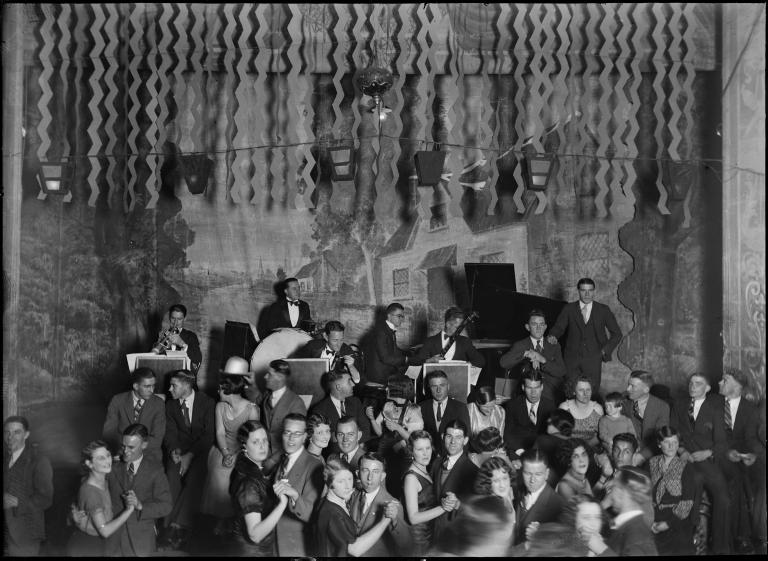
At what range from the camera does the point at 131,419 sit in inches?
358

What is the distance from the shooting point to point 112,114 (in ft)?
33.8

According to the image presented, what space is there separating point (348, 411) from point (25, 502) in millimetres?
2840

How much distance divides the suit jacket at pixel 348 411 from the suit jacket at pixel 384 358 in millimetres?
1294

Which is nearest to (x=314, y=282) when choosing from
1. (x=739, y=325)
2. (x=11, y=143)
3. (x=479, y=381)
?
(x=479, y=381)

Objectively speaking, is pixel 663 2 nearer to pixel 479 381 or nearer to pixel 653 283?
pixel 653 283

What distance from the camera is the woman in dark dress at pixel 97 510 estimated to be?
7.90 meters

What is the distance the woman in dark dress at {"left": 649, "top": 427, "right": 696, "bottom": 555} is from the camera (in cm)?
→ 845

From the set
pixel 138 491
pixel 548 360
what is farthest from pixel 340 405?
pixel 548 360

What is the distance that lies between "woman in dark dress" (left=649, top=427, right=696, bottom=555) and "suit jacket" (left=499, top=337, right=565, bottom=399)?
1.69 metres

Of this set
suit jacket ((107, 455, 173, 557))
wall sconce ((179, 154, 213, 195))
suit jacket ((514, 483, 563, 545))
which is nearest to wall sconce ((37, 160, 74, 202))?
wall sconce ((179, 154, 213, 195))

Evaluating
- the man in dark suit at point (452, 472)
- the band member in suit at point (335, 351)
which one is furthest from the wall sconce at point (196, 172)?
the man in dark suit at point (452, 472)

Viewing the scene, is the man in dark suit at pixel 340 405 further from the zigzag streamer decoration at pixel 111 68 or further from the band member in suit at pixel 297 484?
the zigzag streamer decoration at pixel 111 68

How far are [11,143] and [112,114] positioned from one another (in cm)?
103

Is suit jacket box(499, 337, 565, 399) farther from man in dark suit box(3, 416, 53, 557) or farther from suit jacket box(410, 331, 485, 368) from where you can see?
man in dark suit box(3, 416, 53, 557)
